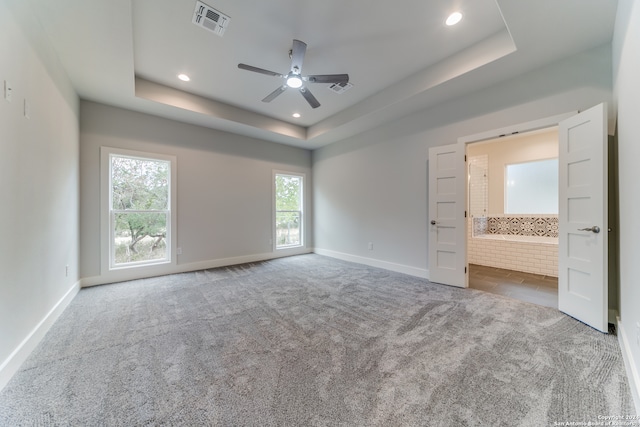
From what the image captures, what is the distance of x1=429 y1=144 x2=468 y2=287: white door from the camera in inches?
132

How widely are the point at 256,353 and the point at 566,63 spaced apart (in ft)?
14.0

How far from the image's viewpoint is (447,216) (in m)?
3.48

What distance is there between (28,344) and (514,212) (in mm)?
7529

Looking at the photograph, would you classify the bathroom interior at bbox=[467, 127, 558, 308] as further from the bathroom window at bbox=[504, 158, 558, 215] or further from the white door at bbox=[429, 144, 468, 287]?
the white door at bbox=[429, 144, 468, 287]

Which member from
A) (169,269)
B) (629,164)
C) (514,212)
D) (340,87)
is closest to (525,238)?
(514,212)

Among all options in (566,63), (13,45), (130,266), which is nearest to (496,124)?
(566,63)

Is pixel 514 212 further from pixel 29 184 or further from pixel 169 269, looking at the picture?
pixel 29 184

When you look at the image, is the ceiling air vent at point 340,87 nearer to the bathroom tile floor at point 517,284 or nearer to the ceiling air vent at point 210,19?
the ceiling air vent at point 210,19

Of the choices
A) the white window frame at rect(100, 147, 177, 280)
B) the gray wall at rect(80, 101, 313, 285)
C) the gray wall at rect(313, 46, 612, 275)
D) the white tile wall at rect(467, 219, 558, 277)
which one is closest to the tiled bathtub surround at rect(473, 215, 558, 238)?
the white tile wall at rect(467, 219, 558, 277)

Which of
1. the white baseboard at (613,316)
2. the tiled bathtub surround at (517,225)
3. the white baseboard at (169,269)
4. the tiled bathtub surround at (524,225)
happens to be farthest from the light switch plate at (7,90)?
the tiled bathtub surround at (524,225)

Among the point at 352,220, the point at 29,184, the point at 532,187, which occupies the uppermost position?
the point at 532,187

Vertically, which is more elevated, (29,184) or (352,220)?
(29,184)

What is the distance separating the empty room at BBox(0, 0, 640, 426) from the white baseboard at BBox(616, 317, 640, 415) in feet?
0.12

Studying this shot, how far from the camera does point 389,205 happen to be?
4406mm
